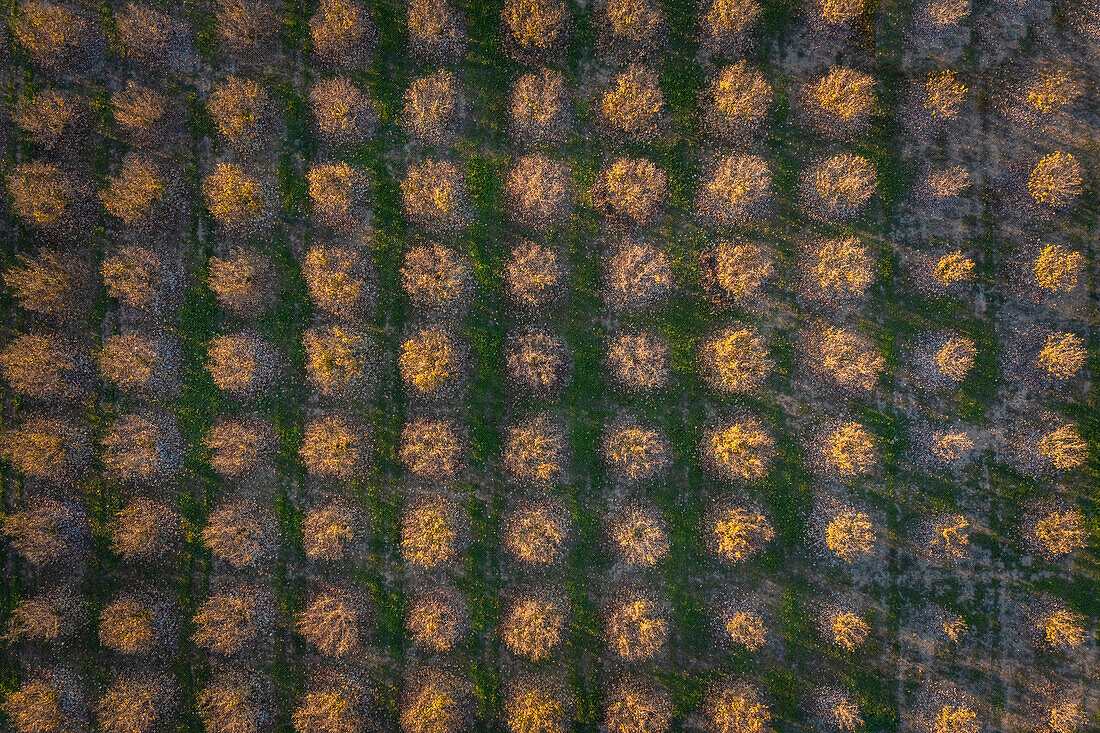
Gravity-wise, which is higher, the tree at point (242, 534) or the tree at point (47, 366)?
the tree at point (47, 366)

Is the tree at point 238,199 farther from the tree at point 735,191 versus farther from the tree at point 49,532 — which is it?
the tree at point 735,191

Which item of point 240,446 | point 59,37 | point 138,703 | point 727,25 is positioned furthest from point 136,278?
point 727,25

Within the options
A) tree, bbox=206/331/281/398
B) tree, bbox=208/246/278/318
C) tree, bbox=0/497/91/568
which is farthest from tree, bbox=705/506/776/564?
tree, bbox=0/497/91/568

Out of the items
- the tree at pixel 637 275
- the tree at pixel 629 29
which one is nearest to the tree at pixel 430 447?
the tree at pixel 637 275

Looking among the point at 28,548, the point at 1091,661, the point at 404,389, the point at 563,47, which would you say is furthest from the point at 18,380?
the point at 1091,661

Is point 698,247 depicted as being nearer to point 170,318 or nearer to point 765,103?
point 765,103
